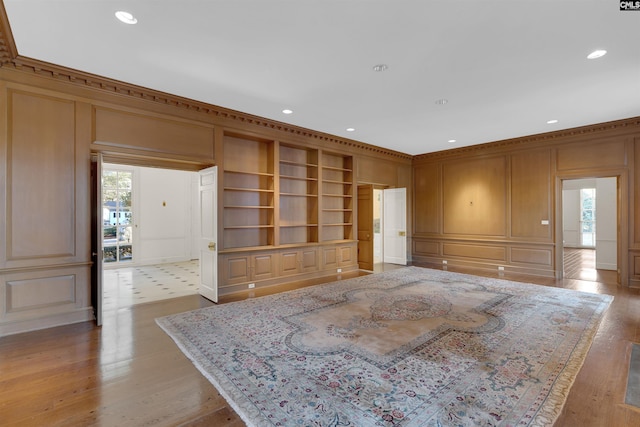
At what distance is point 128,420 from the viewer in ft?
6.75

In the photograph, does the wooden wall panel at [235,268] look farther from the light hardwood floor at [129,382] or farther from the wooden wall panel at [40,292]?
the wooden wall panel at [40,292]

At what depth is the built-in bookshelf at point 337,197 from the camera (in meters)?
7.28

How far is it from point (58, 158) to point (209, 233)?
225 centimetres

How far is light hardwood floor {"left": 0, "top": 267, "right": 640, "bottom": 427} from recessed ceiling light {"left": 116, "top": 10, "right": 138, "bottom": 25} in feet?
10.6

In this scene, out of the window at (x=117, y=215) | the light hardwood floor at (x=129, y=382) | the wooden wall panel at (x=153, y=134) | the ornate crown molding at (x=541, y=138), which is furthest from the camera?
the window at (x=117, y=215)

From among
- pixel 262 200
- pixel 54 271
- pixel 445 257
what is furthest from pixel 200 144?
pixel 445 257

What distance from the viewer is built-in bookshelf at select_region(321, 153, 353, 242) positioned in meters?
7.28

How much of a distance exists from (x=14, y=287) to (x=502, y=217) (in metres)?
9.25

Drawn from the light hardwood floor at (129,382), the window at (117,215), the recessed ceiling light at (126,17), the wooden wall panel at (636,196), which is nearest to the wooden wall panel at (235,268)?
the light hardwood floor at (129,382)

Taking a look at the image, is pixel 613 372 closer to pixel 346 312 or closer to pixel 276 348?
pixel 346 312

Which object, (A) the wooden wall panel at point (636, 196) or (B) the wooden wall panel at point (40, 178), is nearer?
(B) the wooden wall panel at point (40, 178)

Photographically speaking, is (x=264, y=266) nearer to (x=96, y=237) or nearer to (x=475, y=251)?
(x=96, y=237)

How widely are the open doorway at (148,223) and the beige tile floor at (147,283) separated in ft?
0.08

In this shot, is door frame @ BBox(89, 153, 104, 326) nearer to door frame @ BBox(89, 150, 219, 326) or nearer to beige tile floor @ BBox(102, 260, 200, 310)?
door frame @ BBox(89, 150, 219, 326)
